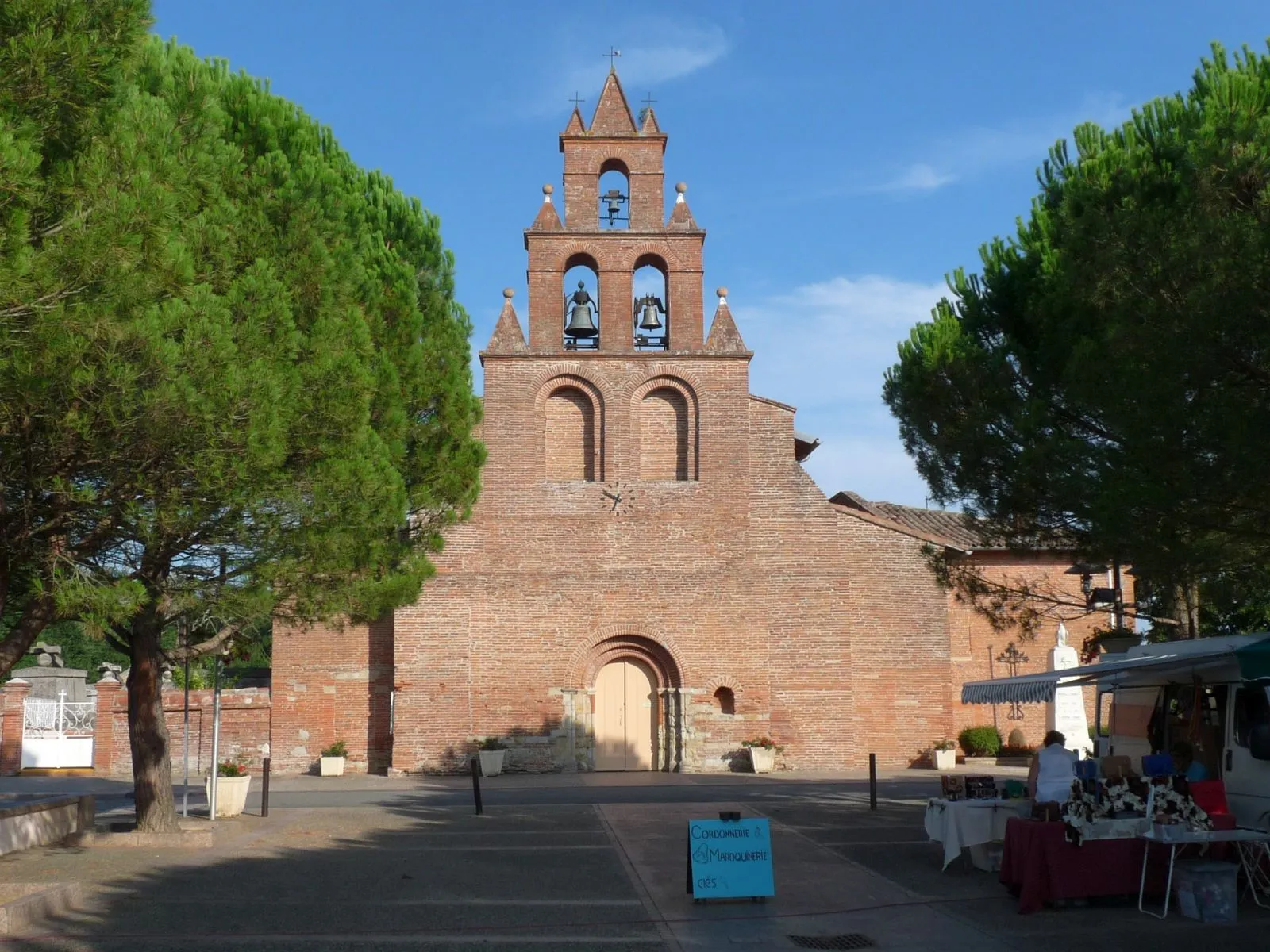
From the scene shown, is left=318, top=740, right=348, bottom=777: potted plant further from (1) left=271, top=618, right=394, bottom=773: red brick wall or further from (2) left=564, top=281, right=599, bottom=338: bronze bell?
(2) left=564, top=281, right=599, bottom=338: bronze bell

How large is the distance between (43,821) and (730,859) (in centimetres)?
822

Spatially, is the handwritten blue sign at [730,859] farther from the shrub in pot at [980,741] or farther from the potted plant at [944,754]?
the shrub in pot at [980,741]

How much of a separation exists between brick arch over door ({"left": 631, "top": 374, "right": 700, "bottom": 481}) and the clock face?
50 cm

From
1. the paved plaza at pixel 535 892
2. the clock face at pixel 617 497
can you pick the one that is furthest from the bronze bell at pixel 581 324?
the paved plaza at pixel 535 892

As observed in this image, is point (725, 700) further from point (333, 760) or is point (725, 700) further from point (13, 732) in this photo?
point (13, 732)

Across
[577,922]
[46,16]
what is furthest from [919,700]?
[46,16]

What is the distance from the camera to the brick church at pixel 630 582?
24.4 meters

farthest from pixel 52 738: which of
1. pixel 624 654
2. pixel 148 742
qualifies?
pixel 148 742

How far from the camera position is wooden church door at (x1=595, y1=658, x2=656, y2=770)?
24.9 m

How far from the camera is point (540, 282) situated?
25141 mm

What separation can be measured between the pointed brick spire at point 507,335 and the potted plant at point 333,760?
867 centimetres

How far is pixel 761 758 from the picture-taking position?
78.6 ft

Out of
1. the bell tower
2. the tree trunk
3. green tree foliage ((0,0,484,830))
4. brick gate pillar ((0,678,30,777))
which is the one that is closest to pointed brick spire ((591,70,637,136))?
the bell tower

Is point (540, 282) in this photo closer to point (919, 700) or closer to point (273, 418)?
point (919, 700)
